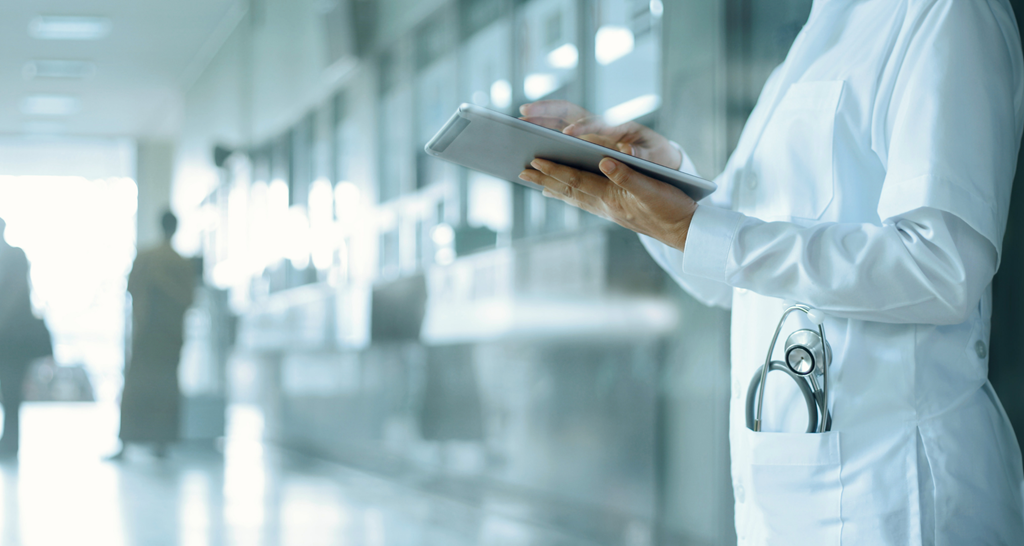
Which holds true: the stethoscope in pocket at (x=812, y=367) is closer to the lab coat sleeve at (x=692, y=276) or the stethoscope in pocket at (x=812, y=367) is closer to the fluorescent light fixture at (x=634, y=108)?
the lab coat sleeve at (x=692, y=276)

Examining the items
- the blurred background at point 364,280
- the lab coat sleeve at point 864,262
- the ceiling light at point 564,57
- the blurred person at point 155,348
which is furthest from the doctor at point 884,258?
the ceiling light at point 564,57

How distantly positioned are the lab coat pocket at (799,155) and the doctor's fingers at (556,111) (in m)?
0.37

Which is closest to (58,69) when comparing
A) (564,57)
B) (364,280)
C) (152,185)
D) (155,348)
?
(152,185)

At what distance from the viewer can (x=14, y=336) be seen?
2.48m

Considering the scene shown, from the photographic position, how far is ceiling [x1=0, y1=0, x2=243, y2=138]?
8.39 ft

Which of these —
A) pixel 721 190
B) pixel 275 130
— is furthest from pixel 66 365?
pixel 721 190

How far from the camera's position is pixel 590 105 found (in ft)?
12.2

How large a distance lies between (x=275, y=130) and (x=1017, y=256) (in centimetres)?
245

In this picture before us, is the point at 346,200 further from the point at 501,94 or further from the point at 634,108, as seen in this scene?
the point at 634,108

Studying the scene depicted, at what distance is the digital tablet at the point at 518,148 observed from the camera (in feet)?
4.07

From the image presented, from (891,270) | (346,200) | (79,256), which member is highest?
(346,200)

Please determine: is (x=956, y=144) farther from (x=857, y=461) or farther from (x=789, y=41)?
(x=789, y=41)

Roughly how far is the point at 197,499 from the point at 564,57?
→ 2364mm

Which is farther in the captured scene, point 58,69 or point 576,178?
point 58,69
